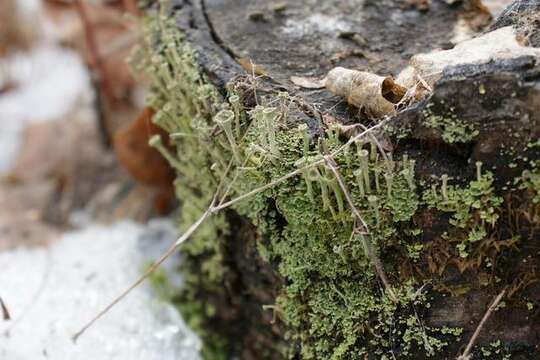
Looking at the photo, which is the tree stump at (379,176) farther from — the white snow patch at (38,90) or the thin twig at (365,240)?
the white snow patch at (38,90)

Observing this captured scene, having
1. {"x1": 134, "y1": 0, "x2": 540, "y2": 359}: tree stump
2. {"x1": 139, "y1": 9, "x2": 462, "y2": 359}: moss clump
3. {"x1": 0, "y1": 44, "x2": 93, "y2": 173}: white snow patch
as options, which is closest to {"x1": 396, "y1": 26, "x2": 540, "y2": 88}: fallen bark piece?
{"x1": 134, "y1": 0, "x2": 540, "y2": 359}: tree stump

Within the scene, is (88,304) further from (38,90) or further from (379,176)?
(38,90)

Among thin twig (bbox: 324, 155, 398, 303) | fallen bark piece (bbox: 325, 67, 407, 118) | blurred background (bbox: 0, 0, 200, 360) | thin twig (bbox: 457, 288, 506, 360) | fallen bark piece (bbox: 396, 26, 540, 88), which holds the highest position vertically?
fallen bark piece (bbox: 396, 26, 540, 88)

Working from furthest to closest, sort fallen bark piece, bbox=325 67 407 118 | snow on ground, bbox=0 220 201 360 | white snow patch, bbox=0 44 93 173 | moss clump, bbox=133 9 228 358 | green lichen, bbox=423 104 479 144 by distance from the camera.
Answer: white snow patch, bbox=0 44 93 173
snow on ground, bbox=0 220 201 360
moss clump, bbox=133 9 228 358
fallen bark piece, bbox=325 67 407 118
green lichen, bbox=423 104 479 144

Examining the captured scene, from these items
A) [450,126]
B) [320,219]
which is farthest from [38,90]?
[450,126]

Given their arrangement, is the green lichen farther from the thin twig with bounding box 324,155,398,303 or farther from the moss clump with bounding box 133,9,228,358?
the moss clump with bounding box 133,9,228,358

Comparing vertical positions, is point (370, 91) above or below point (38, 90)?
above
